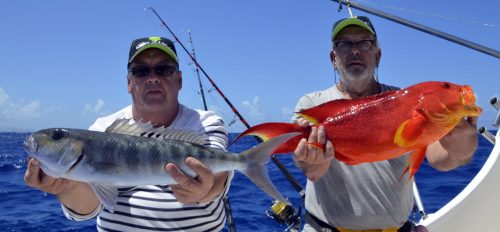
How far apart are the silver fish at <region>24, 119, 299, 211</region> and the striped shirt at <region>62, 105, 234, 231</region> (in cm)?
35

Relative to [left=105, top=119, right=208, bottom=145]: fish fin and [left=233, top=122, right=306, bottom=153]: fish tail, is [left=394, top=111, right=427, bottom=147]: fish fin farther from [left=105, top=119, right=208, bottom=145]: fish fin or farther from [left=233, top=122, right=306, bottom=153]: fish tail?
[left=105, top=119, right=208, bottom=145]: fish fin

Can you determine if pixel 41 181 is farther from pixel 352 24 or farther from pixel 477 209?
pixel 477 209

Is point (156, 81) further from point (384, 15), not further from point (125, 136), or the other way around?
point (384, 15)

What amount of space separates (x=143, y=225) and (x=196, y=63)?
4805 mm

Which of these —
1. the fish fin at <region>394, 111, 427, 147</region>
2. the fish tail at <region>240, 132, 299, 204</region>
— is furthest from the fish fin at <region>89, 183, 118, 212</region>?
the fish fin at <region>394, 111, 427, 147</region>

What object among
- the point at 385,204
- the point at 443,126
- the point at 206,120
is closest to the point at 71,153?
the point at 206,120

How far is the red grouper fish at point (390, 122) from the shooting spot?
80.0 inches

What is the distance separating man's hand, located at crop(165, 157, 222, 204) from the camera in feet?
8.16

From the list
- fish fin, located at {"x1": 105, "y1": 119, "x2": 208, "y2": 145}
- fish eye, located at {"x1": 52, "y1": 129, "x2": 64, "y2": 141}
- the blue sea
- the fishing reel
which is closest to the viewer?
fish eye, located at {"x1": 52, "y1": 129, "x2": 64, "y2": 141}

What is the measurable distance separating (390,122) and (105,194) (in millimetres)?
1712

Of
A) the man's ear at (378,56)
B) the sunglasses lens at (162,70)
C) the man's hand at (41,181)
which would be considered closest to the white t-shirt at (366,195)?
the man's ear at (378,56)

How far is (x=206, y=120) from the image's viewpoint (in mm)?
3143

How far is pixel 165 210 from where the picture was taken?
9.52ft

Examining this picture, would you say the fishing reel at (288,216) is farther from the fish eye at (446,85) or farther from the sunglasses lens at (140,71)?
the fish eye at (446,85)
